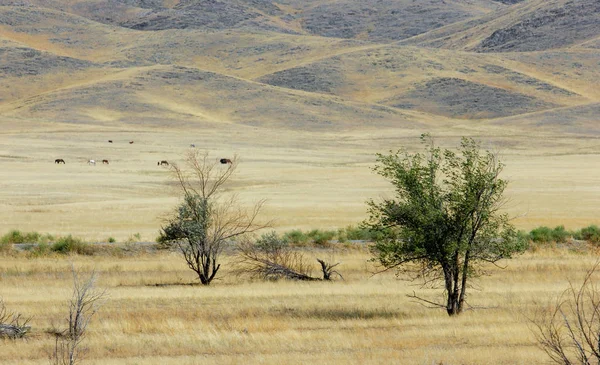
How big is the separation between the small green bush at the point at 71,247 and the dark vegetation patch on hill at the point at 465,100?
382 feet

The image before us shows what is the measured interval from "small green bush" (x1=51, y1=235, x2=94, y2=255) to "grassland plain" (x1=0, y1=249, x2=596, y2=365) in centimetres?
110

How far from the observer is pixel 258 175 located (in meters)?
60.5

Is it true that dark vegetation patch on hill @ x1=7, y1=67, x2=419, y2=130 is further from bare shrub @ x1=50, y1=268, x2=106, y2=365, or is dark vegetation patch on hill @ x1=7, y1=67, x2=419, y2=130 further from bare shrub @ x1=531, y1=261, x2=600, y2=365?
bare shrub @ x1=50, y1=268, x2=106, y2=365

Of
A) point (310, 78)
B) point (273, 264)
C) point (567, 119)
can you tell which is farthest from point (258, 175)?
point (310, 78)

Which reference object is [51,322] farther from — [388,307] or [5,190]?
[5,190]

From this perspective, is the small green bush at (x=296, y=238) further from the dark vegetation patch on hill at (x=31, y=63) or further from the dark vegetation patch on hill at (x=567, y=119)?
the dark vegetation patch on hill at (x=31, y=63)

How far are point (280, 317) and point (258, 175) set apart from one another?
44.2 metres

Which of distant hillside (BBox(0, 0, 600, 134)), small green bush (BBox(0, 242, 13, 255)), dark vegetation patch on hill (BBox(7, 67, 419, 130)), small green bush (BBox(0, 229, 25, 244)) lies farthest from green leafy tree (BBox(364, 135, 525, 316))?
dark vegetation patch on hill (BBox(7, 67, 419, 130))

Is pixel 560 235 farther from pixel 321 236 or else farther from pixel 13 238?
pixel 13 238

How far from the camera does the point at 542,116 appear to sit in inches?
5007

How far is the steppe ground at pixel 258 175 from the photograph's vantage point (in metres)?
36.8

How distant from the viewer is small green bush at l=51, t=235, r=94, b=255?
25.7 metres

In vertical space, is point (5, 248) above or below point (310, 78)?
below

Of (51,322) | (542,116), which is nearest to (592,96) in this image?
(542,116)
